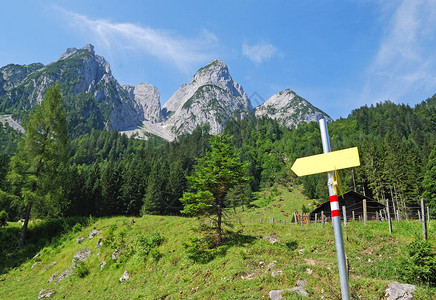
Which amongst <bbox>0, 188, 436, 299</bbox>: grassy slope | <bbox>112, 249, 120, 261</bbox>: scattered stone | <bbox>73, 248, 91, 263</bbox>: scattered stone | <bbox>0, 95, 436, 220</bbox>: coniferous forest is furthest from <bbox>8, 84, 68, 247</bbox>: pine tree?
<bbox>112, 249, 120, 261</bbox>: scattered stone

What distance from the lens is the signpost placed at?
3283mm

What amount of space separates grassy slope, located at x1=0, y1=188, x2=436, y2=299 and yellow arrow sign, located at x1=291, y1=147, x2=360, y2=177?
675 centimetres

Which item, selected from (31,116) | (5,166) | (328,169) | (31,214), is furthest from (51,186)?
(5,166)

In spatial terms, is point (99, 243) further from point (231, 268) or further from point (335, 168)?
point (335, 168)

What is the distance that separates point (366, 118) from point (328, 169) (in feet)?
545

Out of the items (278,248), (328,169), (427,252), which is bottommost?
(278,248)

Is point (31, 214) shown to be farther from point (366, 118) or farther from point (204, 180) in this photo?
point (366, 118)

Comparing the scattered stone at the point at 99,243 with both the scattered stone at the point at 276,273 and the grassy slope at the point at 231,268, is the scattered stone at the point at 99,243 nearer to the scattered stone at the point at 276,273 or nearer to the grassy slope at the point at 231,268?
the grassy slope at the point at 231,268

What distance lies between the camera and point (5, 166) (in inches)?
2095

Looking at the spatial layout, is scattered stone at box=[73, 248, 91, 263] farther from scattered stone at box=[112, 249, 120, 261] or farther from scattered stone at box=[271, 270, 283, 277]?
scattered stone at box=[271, 270, 283, 277]

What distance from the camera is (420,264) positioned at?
10219mm

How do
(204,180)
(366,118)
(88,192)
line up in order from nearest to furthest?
1. (204,180)
2. (88,192)
3. (366,118)

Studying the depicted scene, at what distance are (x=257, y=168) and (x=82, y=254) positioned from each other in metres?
113

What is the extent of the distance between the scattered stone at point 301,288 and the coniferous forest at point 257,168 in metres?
9.36
